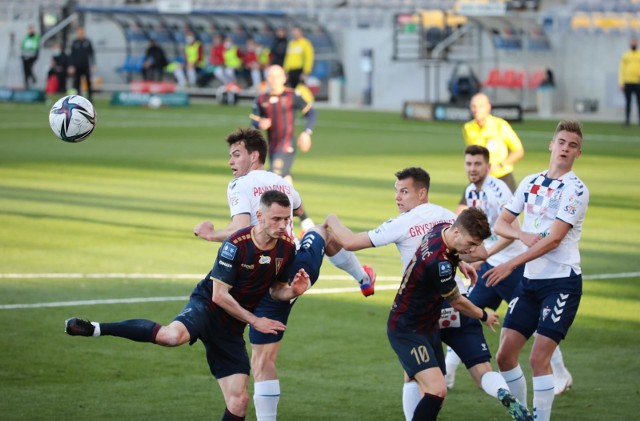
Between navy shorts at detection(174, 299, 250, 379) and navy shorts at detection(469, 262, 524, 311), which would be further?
navy shorts at detection(469, 262, 524, 311)

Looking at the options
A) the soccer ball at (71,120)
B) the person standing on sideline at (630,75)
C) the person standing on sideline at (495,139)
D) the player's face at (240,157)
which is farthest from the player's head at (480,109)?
the person standing on sideline at (630,75)

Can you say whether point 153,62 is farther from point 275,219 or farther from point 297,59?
point 275,219

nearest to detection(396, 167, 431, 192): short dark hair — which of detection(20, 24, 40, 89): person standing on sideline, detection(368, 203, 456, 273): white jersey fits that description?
detection(368, 203, 456, 273): white jersey

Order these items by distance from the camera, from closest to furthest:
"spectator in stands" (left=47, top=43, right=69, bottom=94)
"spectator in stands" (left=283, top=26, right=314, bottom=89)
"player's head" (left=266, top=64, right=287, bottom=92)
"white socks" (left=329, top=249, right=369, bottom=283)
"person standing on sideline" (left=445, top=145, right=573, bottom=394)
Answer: "white socks" (left=329, top=249, right=369, bottom=283), "person standing on sideline" (left=445, top=145, right=573, bottom=394), "player's head" (left=266, top=64, right=287, bottom=92), "spectator in stands" (left=283, top=26, right=314, bottom=89), "spectator in stands" (left=47, top=43, right=69, bottom=94)

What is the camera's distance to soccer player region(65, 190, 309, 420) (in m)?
8.64

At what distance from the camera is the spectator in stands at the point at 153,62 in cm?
5650

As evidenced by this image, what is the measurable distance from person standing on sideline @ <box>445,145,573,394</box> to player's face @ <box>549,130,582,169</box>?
71cm

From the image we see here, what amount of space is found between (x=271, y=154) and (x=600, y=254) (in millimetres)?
5806

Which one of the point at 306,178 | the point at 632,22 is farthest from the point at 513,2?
the point at 306,178

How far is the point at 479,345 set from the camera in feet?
30.7

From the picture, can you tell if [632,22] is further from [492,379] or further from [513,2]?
[492,379]

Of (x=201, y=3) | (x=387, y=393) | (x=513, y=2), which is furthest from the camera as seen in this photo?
(x=201, y=3)

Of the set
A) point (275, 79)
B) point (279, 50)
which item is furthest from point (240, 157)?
point (279, 50)

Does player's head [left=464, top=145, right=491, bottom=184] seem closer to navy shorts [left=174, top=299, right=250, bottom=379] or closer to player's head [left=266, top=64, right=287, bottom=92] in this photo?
navy shorts [left=174, top=299, right=250, bottom=379]
